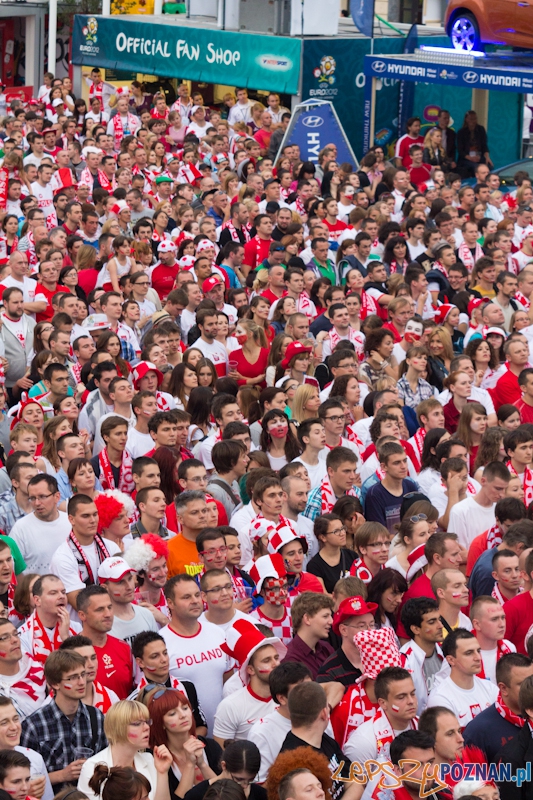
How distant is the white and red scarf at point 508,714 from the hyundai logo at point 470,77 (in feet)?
50.8

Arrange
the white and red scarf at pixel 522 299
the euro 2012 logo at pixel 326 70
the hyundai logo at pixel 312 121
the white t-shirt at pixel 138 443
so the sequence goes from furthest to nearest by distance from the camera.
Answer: the euro 2012 logo at pixel 326 70 < the hyundai logo at pixel 312 121 < the white and red scarf at pixel 522 299 < the white t-shirt at pixel 138 443

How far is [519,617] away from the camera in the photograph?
23.3 feet

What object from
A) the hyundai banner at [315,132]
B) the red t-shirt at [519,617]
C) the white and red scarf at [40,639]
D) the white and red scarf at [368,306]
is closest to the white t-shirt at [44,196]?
the hyundai banner at [315,132]

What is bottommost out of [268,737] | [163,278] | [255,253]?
[268,737]

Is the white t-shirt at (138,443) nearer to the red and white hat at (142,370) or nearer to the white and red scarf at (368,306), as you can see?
the red and white hat at (142,370)

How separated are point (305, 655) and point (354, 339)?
5.49m

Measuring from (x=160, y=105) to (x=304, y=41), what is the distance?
292cm

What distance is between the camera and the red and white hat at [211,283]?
12526 millimetres

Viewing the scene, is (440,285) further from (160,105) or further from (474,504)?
(160,105)

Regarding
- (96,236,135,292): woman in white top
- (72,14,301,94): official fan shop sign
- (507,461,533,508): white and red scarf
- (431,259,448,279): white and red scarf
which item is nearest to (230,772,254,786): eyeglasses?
(507,461,533,508): white and red scarf

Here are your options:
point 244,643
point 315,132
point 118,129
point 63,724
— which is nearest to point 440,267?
point 315,132

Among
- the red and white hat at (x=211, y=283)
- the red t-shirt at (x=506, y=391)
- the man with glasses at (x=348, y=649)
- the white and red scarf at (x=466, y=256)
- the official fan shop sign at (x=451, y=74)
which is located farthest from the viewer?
the official fan shop sign at (x=451, y=74)

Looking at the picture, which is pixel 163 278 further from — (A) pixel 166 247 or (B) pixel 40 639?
(B) pixel 40 639

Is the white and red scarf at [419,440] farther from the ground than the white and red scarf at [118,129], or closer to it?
closer to it
